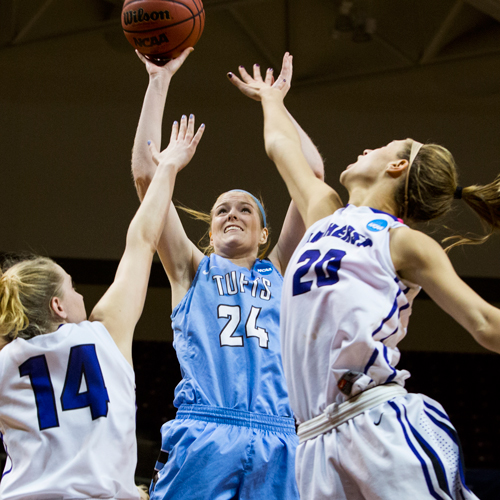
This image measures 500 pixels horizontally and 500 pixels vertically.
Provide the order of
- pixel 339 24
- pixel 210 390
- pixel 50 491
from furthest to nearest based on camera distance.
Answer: pixel 339 24 < pixel 210 390 < pixel 50 491

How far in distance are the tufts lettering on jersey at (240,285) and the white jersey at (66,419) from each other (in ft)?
3.20

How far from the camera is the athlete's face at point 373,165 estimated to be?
2062mm

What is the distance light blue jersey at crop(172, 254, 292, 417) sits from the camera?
258 cm

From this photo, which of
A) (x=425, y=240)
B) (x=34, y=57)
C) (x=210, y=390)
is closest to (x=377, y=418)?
(x=425, y=240)

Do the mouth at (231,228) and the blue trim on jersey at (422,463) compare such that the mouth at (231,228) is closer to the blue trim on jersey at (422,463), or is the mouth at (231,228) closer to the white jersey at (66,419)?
the white jersey at (66,419)

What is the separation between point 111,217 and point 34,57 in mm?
1980

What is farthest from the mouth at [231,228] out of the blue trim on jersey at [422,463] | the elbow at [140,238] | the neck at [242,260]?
the blue trim on jersey at [422,463]

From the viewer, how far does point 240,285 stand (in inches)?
110

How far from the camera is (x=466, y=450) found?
25.1 feet

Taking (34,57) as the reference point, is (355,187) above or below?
below

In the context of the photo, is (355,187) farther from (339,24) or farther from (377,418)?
(339,24)

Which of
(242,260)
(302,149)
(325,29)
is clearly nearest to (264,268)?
(242,260)

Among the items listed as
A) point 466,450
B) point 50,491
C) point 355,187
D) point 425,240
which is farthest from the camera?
point 466,450

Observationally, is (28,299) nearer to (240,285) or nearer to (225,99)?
(240,285)
